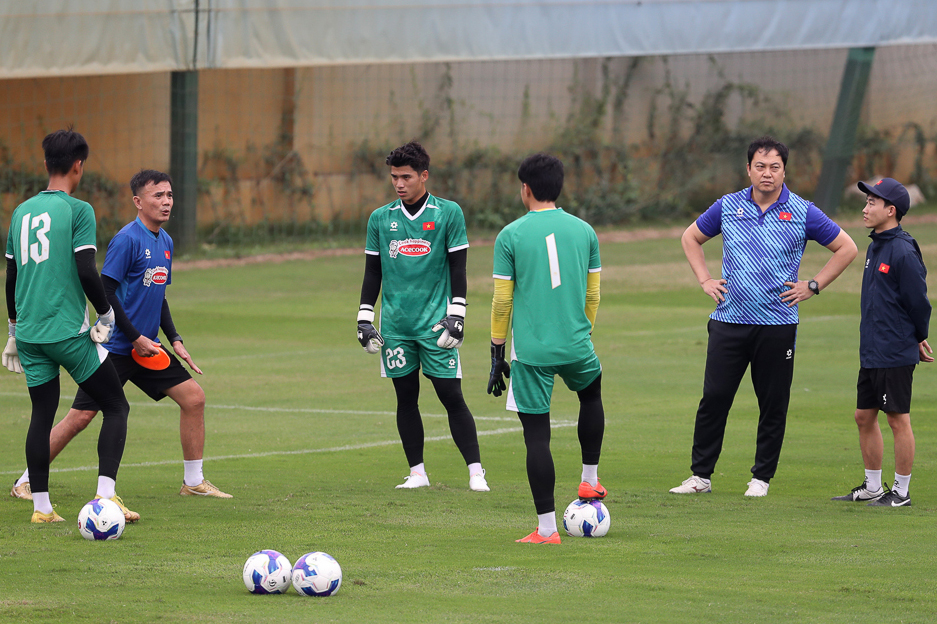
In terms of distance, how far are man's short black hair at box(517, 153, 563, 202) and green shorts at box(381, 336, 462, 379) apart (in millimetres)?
2110

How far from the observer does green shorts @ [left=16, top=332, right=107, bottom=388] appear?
279 inches

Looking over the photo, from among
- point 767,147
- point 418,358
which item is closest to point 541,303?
point 418,358

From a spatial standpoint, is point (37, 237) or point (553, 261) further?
point (37, 237)

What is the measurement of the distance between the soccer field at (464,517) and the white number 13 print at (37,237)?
147cm

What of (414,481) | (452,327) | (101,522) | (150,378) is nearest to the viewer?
(101,522)

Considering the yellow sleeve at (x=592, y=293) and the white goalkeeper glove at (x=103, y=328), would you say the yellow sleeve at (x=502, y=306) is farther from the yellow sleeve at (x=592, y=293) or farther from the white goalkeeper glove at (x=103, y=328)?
the white goalkeeper glove at (x=103, y=328)

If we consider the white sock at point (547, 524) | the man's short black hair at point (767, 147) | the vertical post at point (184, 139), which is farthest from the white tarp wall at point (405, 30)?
the white sock at point (547, 524)

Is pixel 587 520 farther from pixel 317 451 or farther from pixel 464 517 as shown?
pixel 317 451

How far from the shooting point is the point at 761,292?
821 centimetres

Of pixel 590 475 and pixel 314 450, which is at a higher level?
pixel 590 475

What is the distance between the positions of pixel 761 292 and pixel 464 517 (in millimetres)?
2420

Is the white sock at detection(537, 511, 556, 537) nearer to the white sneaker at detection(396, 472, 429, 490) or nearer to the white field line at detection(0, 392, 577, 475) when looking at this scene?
the white sneaker at detection(396, 472, 429, 490)

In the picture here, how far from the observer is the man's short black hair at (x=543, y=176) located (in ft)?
21.5

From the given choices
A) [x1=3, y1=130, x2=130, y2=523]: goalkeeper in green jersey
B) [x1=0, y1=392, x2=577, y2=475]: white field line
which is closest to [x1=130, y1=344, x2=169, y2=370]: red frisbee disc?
[x1=3, y1=130, x2=130, y2=523]: goalkeeper in green jersey
